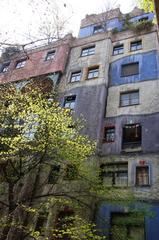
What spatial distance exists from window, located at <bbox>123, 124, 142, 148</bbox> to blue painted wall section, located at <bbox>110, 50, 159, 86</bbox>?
4.31 metres

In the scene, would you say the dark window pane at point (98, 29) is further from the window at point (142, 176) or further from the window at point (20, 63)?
the window at point (142, 176)

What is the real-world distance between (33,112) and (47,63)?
1307 centimetres

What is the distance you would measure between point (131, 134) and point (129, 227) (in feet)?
21.8

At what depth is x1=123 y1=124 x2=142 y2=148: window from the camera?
1950cm

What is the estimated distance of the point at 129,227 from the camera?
15.3 m

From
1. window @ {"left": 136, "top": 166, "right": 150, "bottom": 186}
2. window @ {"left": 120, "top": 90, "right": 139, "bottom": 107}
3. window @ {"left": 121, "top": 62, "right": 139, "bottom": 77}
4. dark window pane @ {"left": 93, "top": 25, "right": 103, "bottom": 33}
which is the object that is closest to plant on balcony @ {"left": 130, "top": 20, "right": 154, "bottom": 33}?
window @ {"left": 121, "top": 62, "right": 139, "bottom": 77}

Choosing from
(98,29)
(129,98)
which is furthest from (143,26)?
(129,98)

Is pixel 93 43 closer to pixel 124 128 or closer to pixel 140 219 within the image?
pixel 124 128

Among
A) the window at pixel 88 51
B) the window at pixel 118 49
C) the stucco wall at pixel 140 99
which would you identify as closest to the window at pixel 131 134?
the stucco wall at pixel 140 99

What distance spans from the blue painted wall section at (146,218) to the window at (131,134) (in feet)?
14.9

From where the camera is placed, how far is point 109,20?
3153 cm

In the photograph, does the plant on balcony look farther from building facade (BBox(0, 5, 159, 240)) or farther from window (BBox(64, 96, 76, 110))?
window (BBox(64, 96, 76, 110))

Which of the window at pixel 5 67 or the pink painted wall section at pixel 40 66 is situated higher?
the window at pixel 5 67

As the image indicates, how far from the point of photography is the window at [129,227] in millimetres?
14360
